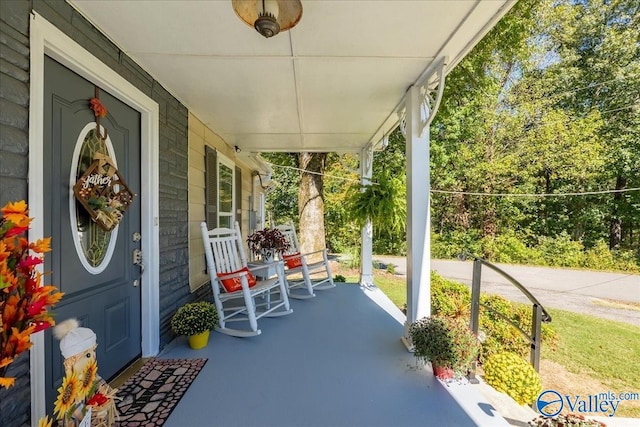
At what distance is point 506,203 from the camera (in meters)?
12.1

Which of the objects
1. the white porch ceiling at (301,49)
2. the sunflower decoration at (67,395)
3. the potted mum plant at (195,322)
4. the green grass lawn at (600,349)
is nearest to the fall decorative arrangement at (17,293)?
the sunflower decoration at (67,395)

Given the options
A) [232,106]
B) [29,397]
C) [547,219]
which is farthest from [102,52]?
[547,219]

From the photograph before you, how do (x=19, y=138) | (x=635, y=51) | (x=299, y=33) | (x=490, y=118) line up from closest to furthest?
(x=19, y=138), (x=299, y=33), (x=635, y=51), (x=490, y=118)

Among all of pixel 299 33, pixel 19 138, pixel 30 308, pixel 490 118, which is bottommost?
pixel 30 308

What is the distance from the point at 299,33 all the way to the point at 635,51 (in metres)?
14.5

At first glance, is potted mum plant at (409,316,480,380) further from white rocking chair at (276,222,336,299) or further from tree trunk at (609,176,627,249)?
tree trunk at (609,176,627,249)

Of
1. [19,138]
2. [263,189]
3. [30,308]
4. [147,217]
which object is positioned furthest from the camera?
[263,189]

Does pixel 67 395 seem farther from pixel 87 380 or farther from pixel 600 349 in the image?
pixel 600 349

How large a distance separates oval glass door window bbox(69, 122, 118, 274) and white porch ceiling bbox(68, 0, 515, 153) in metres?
0.67

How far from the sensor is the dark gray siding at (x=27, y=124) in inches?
51.8

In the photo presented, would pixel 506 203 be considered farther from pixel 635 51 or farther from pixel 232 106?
pixel 232 106

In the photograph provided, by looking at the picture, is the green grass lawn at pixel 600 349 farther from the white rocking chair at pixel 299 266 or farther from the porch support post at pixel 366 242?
the white rocking chair at pixel 299 266

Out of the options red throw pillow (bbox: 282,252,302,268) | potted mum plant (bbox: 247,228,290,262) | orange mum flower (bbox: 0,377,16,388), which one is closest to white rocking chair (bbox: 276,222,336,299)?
red throw pillow (bbox: 282,252,302,268)

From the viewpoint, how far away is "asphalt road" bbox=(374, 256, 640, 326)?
19.4ft
